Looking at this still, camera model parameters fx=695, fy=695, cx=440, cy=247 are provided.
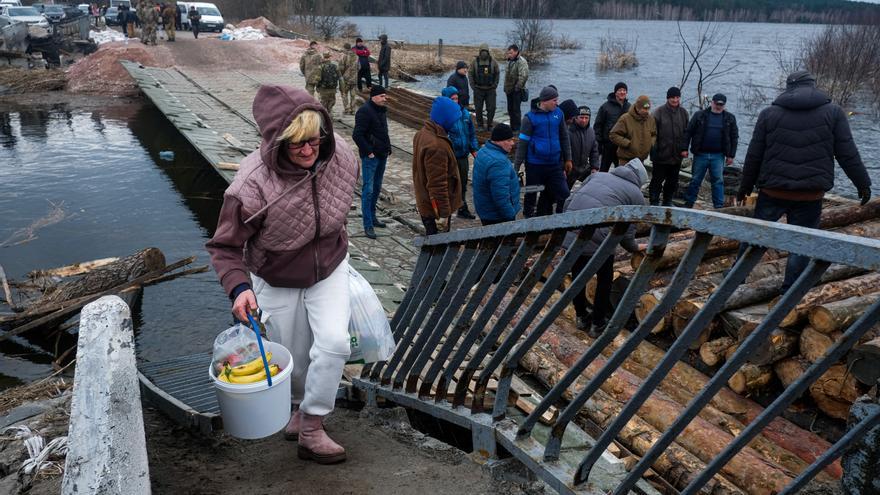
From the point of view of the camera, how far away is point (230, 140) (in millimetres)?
13961

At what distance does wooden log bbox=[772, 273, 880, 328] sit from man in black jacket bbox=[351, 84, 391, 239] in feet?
16.9

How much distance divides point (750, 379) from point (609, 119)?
597 cm

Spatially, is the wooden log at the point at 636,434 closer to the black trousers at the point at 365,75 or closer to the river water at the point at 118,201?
the river water at the point at 118,201

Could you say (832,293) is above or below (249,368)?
below

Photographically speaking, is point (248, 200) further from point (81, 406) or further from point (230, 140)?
point (230, 140)

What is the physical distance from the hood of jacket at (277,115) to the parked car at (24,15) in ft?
108

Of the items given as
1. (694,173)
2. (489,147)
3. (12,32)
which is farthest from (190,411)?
(12,32)

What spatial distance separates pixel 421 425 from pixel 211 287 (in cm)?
536

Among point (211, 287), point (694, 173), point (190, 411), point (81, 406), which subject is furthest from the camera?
point (694, 173)

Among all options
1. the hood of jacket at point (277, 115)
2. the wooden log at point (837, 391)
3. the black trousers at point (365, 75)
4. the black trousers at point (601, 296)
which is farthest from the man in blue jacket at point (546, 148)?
the black trousers at point (365, 75)

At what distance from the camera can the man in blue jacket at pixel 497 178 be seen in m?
6.77

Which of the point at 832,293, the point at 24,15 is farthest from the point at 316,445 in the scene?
the point at 24,15

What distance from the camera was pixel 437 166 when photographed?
750 cm

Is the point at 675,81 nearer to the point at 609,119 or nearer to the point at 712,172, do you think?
the point at 609,119
